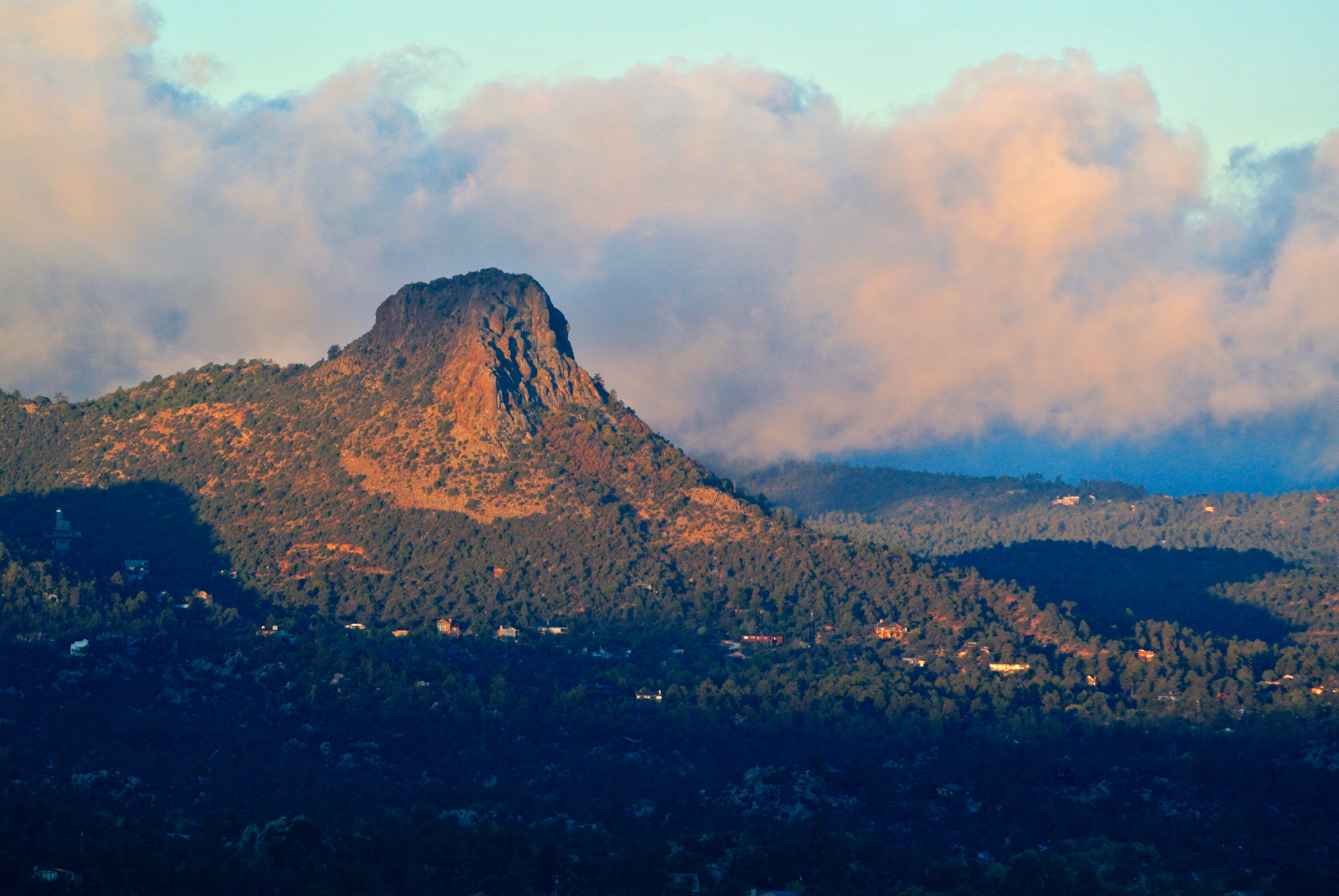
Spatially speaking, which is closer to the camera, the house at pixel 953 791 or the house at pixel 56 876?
the house at pixel 56 876

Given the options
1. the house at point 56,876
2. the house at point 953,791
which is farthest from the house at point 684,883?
the house at point 56,876

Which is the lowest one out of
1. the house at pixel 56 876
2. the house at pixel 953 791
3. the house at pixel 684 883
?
the house at pixel 684 883

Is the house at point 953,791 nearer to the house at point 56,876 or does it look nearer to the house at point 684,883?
the house at point 684,883

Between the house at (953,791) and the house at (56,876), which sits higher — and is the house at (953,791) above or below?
above

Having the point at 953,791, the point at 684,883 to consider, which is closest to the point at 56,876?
the point at 684,883

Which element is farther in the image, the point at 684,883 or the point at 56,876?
the point at 684,883

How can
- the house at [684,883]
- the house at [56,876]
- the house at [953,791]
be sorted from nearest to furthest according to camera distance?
the house at [56,876] → the house at [684,883] → the house at [953,791]

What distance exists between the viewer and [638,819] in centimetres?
15988

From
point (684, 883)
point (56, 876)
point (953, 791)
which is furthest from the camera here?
point (953, 791)

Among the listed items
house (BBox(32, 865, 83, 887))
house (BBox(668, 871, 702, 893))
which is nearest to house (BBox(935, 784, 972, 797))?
house (BBox(668, 871, 702, 893))

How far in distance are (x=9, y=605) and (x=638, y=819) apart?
7306 centimetres

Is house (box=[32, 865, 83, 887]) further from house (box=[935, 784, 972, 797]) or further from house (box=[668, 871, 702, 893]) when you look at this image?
house (box=[935, 784, 972, 797])

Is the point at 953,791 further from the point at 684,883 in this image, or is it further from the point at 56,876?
the point at 56,876

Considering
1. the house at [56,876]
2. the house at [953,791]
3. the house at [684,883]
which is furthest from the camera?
the house at [953,791]
